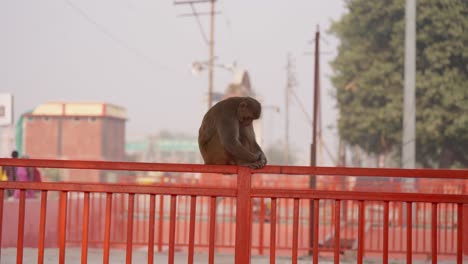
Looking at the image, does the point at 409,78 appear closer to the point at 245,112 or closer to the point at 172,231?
the point at 245,112

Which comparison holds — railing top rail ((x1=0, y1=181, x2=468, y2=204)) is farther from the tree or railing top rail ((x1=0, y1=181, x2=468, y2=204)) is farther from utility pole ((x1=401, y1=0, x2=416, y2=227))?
the tree

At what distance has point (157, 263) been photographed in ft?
22.9

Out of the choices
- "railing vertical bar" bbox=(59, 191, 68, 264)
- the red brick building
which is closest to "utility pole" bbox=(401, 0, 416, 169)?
"railing vertical bar" bbox=(59, 191, 68, 264)

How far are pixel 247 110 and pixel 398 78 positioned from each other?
55.9ft

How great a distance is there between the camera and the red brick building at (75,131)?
94.9 ft

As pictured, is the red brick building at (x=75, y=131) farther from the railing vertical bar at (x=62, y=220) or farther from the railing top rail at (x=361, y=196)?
the railing top rail at (x=361, y=196)

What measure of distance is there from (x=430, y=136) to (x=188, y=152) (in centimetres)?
1779

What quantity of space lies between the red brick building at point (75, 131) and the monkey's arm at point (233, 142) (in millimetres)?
24980

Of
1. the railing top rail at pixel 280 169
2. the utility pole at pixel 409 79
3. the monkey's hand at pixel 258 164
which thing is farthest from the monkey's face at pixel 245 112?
the utility pole at pixel 409 79

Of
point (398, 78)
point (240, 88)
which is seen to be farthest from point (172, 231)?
point (240, 88)

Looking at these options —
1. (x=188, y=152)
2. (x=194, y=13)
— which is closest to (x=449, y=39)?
(x=194, y=13)

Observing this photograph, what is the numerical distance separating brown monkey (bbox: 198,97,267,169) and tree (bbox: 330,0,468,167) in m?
16.2

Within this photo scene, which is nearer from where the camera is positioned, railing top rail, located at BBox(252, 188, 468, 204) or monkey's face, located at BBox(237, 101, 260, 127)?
railing top rail, located at BBox(252, 188, 468, 204)

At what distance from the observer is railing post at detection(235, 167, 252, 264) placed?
3.42 m
